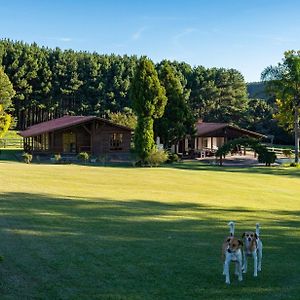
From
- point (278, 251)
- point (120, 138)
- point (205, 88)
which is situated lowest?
point (278, 251)

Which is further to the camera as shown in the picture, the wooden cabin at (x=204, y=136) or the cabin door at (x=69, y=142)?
the wooden cabin at (x=204, y=136)

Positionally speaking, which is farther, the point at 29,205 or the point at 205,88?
the point at 205,88

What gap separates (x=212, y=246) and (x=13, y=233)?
4343 mm

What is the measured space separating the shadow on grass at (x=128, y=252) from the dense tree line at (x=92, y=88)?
6084 cm

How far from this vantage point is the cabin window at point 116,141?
47438 mm

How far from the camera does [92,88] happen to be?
83688 millimetres

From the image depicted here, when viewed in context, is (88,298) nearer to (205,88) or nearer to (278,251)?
(278,251)

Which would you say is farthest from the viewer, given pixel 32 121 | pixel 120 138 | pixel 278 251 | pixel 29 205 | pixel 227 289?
pixel 32 121

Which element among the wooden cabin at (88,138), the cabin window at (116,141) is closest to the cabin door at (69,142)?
the wooden cabin at (88,138)

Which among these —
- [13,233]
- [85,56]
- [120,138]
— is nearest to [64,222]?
[13,233]

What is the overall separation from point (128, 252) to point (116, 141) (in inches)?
1549

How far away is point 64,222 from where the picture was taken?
11.6 m

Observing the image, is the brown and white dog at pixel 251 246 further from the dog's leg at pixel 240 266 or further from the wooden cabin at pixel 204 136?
the wooden cabin at pixel 204 136

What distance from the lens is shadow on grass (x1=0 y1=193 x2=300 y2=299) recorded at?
22.1 ft
